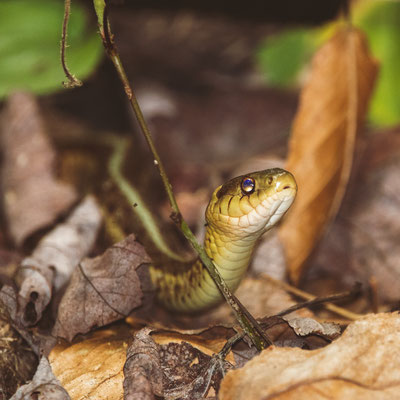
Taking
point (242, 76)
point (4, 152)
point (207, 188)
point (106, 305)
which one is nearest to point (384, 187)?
point (207, 188)

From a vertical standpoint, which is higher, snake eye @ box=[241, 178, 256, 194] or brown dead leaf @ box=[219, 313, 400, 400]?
snake eye @ box=[241, 178, 256, 194]

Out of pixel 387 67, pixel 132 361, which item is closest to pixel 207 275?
pixel 132 361

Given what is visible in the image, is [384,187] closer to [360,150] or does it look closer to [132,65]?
[360,150]

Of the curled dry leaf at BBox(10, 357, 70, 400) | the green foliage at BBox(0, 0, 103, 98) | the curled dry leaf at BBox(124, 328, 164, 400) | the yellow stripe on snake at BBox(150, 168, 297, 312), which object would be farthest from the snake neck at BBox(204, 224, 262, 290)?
the green foliage at BBox(0, 0, 103, 98)

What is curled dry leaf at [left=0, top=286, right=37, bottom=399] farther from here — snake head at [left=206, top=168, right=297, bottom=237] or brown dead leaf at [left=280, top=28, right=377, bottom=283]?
brown dead leaf at [left=280, top=28, right=377, bottom=283]

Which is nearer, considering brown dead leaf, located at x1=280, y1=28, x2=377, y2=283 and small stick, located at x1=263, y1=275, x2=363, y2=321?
small stick, located at x1=263, y1=275, x2=363, y2=321

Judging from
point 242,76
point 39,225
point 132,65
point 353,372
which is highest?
point 132,65

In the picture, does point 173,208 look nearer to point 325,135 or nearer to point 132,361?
point 132,361

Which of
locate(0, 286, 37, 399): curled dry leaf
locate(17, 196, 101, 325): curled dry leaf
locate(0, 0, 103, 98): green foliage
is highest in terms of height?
locate(0, 0, 103, 98): green foliage
